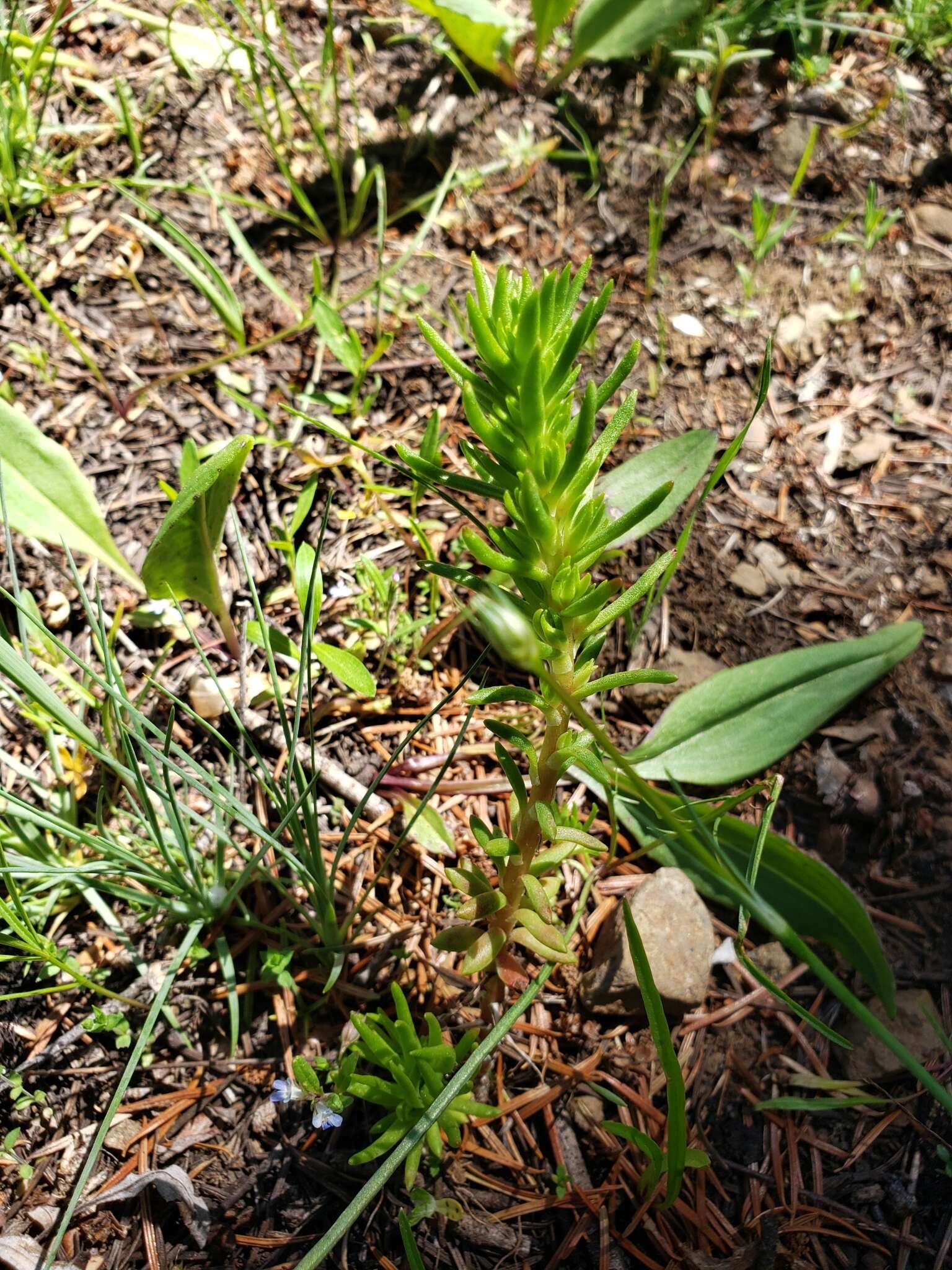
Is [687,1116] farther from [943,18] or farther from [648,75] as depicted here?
[943,18]

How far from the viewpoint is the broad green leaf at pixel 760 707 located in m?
1.68

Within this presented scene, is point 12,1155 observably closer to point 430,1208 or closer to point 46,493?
point 430,1208

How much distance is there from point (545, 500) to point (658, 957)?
0.80m

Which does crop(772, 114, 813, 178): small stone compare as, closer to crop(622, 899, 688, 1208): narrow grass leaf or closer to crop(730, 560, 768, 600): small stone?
crop(730, 560, 768, 600): small stone

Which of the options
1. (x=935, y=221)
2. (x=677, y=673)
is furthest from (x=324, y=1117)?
(x=935, y=221)

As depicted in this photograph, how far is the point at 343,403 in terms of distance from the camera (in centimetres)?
192

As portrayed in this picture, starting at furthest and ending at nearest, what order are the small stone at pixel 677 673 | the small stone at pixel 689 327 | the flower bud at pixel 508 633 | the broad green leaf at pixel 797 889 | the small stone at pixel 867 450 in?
the small stone at pixel 689 327
the small stone at pixel 867 450
the small stone at pixel 677 673
the broad green leaf at pixel 797 889
the flower bud at pixel 508 633

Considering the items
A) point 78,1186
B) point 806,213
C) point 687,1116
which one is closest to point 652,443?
point 806,213

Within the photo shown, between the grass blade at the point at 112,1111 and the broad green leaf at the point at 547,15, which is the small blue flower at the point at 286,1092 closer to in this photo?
the grass blade at the point at 112,1111

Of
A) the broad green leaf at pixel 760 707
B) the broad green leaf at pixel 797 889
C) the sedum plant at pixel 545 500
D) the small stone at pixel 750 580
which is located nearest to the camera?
the sedum plant at pixel 545 500

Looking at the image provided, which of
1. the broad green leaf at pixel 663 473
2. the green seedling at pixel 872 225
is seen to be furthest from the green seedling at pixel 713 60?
the broad green leaf at pixel 663 473

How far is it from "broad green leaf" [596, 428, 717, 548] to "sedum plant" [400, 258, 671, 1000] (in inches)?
25.1

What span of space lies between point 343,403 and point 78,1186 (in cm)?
142

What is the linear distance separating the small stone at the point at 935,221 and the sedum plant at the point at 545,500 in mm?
1679
